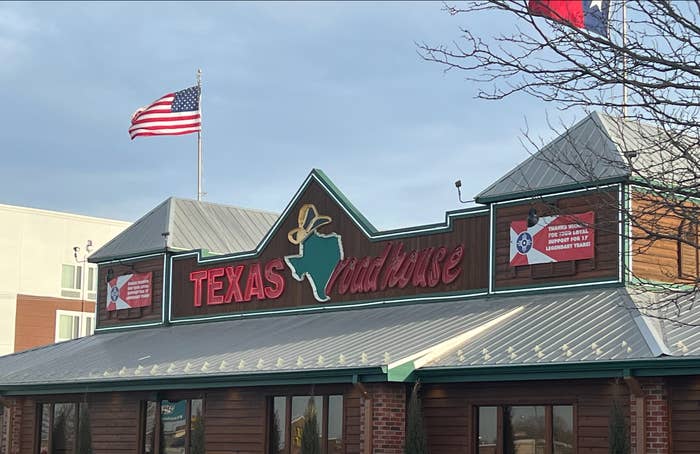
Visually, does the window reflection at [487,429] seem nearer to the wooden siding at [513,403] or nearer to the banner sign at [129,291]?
the wooden siding at [513,403]

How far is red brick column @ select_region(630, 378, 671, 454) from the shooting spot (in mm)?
20484

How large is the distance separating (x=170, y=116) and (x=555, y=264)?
1724 centimetres

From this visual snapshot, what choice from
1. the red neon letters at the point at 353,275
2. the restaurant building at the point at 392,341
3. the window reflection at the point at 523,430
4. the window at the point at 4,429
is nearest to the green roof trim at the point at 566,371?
the restaurant building at the point at 392,341

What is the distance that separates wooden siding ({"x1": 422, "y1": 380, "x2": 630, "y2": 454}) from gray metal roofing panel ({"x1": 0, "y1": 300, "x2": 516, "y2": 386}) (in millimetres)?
1185

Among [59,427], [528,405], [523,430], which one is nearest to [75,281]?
[59,427]

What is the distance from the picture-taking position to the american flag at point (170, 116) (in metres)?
38.3

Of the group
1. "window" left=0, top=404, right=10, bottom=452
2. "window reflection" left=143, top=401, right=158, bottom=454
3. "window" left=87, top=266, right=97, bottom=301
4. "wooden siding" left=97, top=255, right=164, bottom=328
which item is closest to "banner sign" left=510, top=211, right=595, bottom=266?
"window reflection" left=143, top=401, right=158, bottom=454

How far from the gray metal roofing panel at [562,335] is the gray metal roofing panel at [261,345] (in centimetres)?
96

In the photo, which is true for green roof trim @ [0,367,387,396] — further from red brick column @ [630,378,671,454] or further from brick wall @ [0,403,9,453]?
red brick column @ [630,378,671,454]

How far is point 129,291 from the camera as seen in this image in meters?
36.3

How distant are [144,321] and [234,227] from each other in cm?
430

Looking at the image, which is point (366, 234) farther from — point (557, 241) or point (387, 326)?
point (557, 241)

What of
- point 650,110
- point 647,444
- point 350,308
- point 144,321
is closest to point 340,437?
point 350,308

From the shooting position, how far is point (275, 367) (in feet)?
83.7
